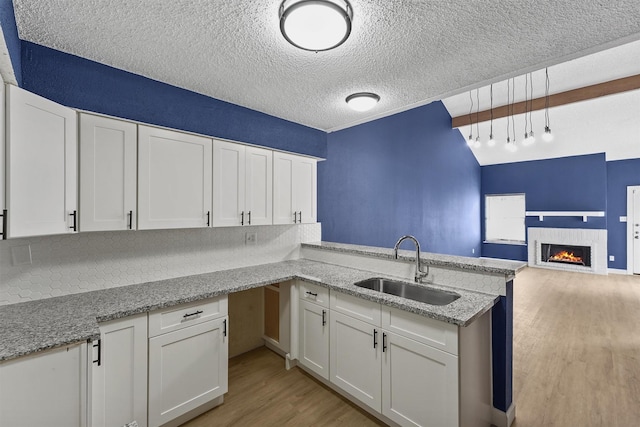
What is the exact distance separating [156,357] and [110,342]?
30 cm

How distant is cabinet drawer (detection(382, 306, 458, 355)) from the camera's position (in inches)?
64.0

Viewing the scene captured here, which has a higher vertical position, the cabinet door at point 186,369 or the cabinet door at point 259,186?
the cabinet door at point 259,186

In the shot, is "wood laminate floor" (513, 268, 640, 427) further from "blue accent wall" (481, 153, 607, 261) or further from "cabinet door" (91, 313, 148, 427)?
"cabinet door" (91, 313, 148, 427)

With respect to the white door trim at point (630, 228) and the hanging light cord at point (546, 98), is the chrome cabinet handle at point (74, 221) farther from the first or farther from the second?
the white door trim at point (630, 228)

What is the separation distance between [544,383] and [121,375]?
3283 mm

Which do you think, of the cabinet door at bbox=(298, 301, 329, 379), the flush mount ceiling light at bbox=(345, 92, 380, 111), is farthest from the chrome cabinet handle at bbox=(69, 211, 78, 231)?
the flush mount ceiling light at bbox=(345, 92, 380, 111)

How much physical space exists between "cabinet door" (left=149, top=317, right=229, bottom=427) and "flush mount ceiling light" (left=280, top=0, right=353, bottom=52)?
1.95m

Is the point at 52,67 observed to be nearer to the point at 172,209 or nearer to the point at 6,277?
the point at 172,209

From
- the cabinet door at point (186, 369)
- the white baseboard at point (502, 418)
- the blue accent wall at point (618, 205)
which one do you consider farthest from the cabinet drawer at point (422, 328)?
the blue accent wall at point (618, 205)

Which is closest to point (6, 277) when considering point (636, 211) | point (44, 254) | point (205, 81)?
point (44, 254)

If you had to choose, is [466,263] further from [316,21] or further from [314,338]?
[316,21]

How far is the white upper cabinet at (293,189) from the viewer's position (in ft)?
9.62

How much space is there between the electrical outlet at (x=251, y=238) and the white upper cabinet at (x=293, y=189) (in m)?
0.34

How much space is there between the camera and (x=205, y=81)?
2238 millimetres
